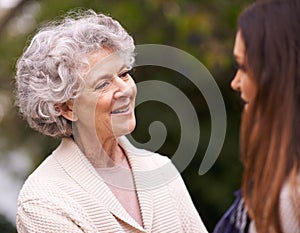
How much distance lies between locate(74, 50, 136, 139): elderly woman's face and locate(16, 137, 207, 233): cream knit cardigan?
0.42ft

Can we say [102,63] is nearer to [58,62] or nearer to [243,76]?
[58,62]

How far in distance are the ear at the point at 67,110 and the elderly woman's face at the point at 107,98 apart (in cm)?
1

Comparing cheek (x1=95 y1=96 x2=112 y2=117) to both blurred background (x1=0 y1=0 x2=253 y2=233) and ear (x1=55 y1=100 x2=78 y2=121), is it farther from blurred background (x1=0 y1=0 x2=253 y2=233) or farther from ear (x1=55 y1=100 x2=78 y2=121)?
blurred background (x1=0 y1=0 x2=253 y2=233)

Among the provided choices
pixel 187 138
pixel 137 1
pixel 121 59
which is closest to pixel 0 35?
pixel 137 1

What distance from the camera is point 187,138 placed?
17.7ft

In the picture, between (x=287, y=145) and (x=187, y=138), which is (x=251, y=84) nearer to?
(x=287, y=145)

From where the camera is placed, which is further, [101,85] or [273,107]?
[101,85]

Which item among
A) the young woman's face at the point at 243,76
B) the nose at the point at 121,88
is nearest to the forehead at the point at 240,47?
the young woman's face at the point at 243,76

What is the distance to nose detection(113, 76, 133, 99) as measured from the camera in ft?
8.10

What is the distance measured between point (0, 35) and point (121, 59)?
3.62 metres

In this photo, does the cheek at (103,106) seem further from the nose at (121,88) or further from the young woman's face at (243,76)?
the young woman's face at (243,76)

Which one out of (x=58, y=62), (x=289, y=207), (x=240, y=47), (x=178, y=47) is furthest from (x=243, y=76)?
(x=178, y=47)

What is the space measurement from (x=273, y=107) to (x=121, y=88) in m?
0.76

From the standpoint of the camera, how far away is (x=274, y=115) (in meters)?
1.83
